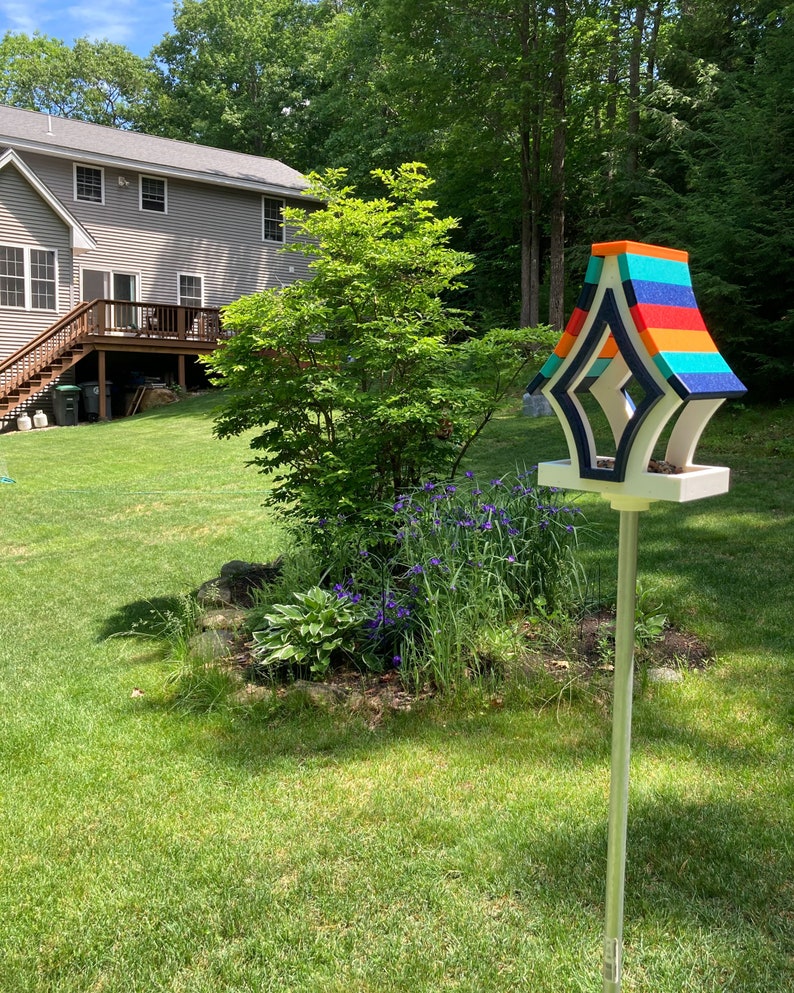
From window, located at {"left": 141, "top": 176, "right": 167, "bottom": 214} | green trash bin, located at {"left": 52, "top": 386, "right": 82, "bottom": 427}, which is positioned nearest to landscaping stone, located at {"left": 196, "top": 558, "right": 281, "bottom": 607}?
green trash bin, located at {"left": 52, "top": 386, "right": 82, "bottom": 427}

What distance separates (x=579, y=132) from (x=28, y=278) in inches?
525

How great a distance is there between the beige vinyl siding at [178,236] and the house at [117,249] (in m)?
0.03

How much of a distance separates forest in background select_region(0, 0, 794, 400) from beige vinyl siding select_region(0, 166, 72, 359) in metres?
8.55

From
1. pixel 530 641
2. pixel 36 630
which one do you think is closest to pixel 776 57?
pixel 530 641

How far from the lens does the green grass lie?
245 cm

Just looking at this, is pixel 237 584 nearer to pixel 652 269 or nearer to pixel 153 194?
pixel 652 269

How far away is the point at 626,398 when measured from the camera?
201cm

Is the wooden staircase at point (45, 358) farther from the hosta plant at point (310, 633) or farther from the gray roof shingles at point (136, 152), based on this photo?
the hosta plant at point (310, 633)

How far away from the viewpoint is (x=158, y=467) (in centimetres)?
1252

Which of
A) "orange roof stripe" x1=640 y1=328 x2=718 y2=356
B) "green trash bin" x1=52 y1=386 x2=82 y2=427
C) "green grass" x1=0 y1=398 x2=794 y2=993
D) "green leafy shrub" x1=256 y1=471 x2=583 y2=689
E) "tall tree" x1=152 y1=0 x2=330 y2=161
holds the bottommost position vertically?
"green grass" x1=0 y1=398 x2=794 y2=993

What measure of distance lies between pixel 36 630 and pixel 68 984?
3553 millimetres

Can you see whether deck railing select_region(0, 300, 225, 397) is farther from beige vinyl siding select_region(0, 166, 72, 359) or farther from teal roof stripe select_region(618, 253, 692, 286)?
teal roof stripe select_region(618, 253, 692, 286)

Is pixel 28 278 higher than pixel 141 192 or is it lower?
lower

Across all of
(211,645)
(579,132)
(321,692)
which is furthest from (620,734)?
(579,132)
